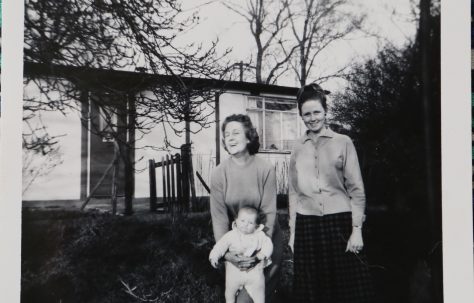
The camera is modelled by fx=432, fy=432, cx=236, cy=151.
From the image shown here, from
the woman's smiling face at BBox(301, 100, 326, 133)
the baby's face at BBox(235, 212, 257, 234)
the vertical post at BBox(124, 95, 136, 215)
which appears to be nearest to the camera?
the baby's face at BBox(235, 212, 257, 234)

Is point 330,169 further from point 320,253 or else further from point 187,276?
point 187,276

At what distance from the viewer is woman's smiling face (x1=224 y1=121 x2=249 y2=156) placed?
2654 millimetres

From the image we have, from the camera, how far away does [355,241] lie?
268 cm

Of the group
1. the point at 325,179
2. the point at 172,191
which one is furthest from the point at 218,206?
the point at 325,179

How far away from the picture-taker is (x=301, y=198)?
2.69 metres

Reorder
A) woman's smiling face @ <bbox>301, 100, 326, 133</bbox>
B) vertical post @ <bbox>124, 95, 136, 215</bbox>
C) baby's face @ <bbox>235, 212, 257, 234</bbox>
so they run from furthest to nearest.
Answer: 1. woman's smiling face @ <bbox>301, 100, 326, 133</bbox>
2. vertical post @ <bbox>124, 95, 136, 215</bbox>
3. baby's face @ <bbox>235, 212, 257, 234</bbox>

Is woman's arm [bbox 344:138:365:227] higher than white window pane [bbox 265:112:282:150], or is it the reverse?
white window pane [bbox 265:112:282:150]

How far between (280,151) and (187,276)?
3.15 ft

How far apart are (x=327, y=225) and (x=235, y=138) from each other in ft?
2.56

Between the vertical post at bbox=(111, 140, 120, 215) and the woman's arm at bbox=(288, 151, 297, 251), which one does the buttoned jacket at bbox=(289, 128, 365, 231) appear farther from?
the vertical post at bbox=(111, 140, 120, 215)

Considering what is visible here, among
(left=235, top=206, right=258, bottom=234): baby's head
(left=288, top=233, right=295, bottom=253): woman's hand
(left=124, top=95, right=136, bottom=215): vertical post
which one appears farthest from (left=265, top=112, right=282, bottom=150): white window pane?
(left=124, top=95, right=136, bottom=215): vertical post

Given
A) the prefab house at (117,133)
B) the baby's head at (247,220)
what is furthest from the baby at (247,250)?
the prefab house at (117,133)

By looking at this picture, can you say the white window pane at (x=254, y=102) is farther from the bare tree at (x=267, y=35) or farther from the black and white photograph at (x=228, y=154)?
the bare tree at (x=267, y=35)

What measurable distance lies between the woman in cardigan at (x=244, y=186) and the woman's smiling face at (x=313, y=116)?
1.17 feet
